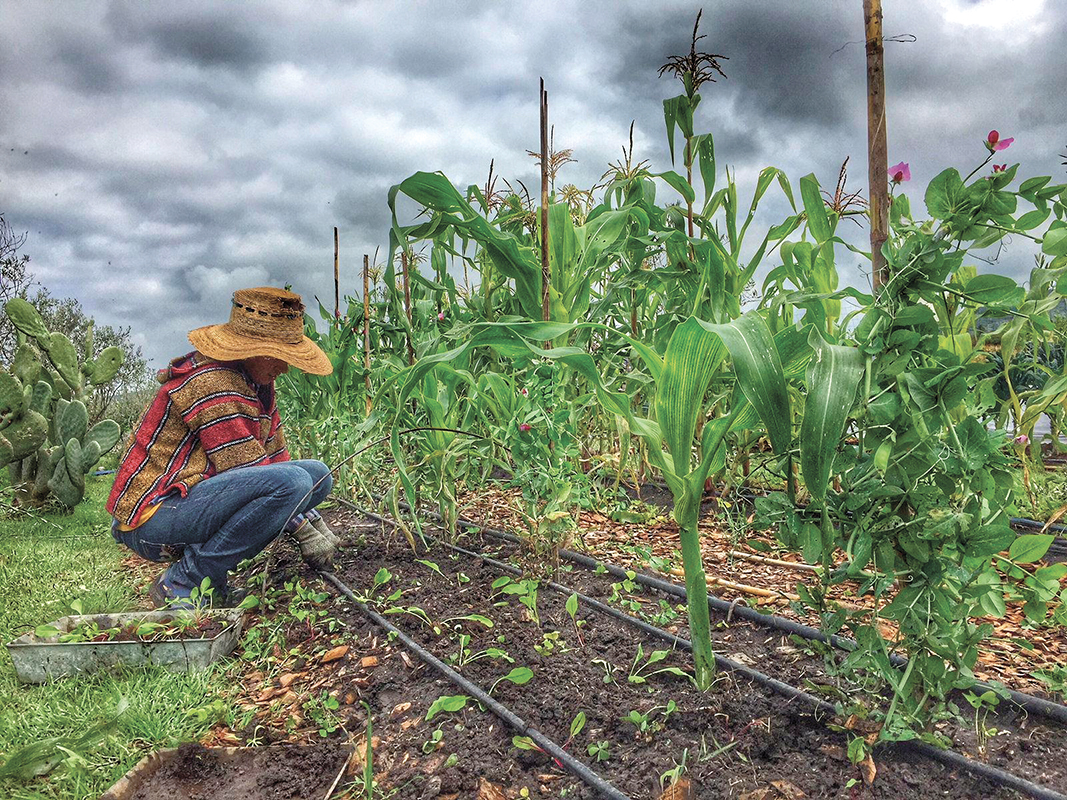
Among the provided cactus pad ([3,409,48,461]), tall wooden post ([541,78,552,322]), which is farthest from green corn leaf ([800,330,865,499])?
cactus pad ([3,409,48,461])

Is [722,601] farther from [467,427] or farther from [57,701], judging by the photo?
[57,701]

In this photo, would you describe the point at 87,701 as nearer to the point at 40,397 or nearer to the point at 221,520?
the point at 221,520

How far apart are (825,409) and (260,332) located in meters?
2.10

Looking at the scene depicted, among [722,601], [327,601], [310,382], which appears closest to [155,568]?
[327,601]

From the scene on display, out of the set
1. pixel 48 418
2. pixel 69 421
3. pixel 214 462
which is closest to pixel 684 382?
pixel 214 462

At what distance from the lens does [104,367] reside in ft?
17.2

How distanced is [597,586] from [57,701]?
1573 millimetres

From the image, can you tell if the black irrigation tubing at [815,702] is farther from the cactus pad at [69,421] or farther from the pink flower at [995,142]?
the cactus pad at [69,421]

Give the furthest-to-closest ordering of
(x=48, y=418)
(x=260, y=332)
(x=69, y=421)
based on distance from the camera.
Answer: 1. (x=48, y=418)
2. (x=69, y=421)
3. (x=260, y=332)

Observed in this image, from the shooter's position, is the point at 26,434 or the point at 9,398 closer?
the point at 9,398

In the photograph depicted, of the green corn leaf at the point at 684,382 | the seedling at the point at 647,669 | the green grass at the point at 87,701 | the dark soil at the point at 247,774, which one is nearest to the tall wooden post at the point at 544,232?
the green corn leaf at the point at 684,382

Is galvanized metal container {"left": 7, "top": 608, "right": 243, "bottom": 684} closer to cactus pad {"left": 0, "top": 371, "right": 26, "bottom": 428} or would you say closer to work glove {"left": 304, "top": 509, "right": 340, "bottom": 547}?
work glove {"left": 304, "top": 509, "right": 340, "bottom": 547}

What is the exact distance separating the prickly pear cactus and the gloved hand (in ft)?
8.57

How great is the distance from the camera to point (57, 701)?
194 centimetres
